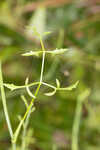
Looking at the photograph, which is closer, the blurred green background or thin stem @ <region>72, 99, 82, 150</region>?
thin stem @ <region>72, 99, 82, 150</region>

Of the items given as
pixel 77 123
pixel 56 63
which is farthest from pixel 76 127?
pixel 56 63

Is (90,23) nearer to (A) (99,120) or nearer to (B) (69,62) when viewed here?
(B) (69,62)

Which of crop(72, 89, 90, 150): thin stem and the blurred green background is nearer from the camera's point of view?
crop(72, 89, 90, 150): thin stem

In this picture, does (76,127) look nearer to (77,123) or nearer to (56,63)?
(77,123)

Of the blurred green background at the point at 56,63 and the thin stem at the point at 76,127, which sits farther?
the blurred green background at the point at 56,63

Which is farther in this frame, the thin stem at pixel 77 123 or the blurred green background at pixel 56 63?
the blurred green background at pixel 56 63

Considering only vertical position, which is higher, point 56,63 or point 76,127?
point 56,63

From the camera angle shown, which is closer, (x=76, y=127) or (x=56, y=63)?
(x=76, y=127)

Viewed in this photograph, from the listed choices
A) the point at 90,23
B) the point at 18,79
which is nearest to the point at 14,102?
the point at 18,79
